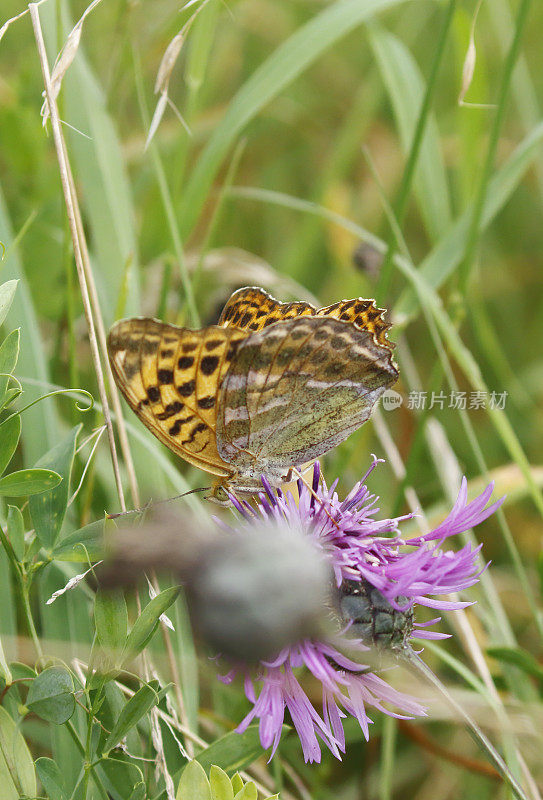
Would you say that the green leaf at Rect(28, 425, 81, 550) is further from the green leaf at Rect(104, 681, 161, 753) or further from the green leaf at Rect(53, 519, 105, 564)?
the green leaf at Rect(104, 681, 161, 753)

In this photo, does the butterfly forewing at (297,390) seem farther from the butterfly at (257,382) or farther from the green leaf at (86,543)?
the green leaf at (86,543)

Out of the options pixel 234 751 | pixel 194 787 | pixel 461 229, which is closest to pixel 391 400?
pixel 461 229

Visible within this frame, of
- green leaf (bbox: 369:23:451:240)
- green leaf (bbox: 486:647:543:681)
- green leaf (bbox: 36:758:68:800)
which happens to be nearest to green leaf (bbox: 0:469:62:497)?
green leaf (bbox: 36:758:68:800)

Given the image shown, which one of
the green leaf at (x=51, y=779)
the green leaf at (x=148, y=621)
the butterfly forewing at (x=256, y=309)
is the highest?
the butterfly forewing at (x=256, y=309)

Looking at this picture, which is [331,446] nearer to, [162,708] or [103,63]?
[162,708]

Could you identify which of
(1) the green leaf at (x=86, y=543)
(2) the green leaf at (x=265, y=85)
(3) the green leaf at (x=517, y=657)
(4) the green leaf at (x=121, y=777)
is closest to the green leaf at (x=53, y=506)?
(1) the green leaf at (x=86, y=543)

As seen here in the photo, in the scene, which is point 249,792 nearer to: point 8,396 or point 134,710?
point 134,710
